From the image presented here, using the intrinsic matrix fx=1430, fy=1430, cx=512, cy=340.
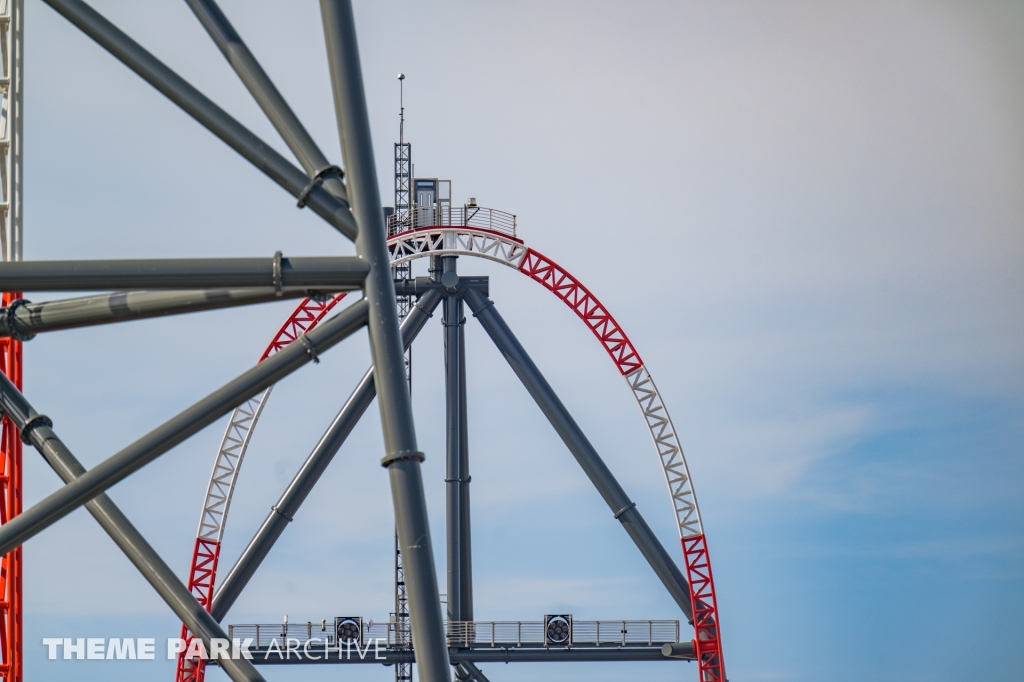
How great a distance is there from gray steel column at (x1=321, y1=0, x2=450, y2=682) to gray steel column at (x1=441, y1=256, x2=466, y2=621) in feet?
95.9

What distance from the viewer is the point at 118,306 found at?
12.4m

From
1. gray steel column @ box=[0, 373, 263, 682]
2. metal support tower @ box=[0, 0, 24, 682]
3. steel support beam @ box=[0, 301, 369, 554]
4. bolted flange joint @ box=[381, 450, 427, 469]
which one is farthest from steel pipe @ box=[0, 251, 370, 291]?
metal support tower @ box=[0, 0, 24, 682]

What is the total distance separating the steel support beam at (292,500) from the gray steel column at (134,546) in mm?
24528

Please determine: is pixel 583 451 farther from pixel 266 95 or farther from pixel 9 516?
pixel 266 95

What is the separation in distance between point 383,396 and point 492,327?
1186 inches

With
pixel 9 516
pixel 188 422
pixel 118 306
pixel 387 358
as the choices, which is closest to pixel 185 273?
pixel 188 422

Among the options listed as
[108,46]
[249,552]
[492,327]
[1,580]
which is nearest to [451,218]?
[492,327]

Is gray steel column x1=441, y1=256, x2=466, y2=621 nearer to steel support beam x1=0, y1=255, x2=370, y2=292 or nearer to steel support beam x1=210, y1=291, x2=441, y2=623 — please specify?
steel support beam x1=210, y1=291, x2=441, y2=623

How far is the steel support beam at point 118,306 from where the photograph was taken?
38.9ft

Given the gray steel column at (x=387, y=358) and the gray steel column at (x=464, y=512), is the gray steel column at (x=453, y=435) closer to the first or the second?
the gray steel column at (x=464, y=512)

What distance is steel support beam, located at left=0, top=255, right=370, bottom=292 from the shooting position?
11.3 metres

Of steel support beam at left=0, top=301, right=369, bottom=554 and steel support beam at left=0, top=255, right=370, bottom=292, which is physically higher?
steel support beam at left=0, top=255, right=370, bottom=292

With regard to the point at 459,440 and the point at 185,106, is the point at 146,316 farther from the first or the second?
the point at 459,440

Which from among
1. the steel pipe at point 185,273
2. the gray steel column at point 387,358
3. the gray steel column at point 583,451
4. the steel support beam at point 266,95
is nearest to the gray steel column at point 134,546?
the gray steel column at point 387,358
